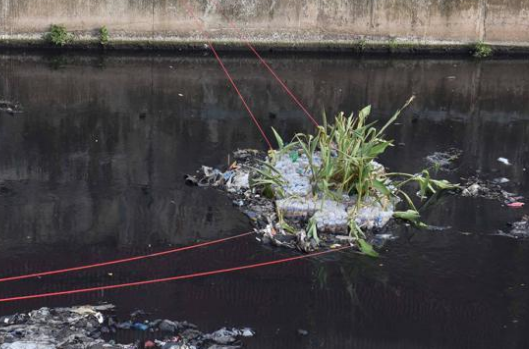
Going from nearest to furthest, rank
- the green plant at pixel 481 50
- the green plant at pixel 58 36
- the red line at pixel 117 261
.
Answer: the red line at pixel 117 261
the green plant at pixel 58 36
the green plant at pixel 481 50

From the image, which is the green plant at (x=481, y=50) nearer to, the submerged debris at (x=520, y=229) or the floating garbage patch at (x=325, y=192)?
the floating garbage patch at (x=325, y=192)

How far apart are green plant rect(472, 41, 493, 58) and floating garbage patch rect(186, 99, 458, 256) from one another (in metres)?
7.87

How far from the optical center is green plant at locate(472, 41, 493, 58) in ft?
59.6

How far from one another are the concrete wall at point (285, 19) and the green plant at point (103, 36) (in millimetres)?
131

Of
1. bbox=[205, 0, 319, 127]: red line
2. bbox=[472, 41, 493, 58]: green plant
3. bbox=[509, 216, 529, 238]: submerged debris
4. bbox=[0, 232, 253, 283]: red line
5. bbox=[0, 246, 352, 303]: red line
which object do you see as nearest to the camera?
bbox=[0, 246, 352, 303]: red line

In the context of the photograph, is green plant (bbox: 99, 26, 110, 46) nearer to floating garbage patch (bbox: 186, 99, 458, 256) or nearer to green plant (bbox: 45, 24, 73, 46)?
green plant (bbox: 45, 24, 73, 46)

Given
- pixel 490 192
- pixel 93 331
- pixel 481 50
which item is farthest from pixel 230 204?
pixel 481 50

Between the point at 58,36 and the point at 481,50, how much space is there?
339 inches

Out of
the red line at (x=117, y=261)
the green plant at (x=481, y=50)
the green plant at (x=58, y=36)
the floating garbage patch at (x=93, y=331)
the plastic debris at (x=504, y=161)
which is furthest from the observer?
the green plant at (x=481, y=50)

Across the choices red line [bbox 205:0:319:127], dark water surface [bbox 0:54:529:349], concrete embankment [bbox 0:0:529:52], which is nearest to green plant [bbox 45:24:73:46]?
concrete embankment [bbox 0:0:529:52]

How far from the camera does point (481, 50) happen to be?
59.6 ft

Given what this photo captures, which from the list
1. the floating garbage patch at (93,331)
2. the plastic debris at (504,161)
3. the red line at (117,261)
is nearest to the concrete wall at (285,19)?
the plastic debris at (504,161)

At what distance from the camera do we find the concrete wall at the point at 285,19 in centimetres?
1723

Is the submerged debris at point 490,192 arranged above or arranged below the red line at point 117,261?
above
